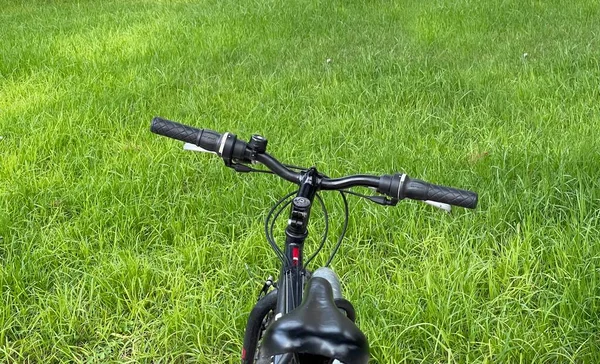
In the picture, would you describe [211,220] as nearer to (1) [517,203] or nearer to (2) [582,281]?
(1) [517,203]

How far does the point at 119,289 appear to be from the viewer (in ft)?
8.08

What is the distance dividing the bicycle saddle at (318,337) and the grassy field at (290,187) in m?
1.26

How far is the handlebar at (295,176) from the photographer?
1.23 metres

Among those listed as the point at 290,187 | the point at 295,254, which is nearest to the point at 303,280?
the point at 295,254

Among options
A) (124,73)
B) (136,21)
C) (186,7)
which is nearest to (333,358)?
(124,73)

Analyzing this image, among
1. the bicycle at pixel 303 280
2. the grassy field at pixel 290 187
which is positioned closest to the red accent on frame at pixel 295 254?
the bicycle at pixel 303 280

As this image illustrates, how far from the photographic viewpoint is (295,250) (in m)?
1.36

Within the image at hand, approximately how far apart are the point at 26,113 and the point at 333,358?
146 inches

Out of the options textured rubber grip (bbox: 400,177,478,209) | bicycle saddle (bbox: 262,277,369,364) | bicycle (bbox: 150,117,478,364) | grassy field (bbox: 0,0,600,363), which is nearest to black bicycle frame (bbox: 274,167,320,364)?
bicycle (bbox: 150,117,478,364)

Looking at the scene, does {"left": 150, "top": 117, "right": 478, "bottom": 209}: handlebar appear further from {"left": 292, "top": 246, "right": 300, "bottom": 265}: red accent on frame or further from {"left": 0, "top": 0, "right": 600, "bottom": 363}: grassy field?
{"left": 0, "top": 0, "right": 600, "bottom": 363}: grassy field

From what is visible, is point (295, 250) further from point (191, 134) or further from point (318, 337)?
point (318, 337)

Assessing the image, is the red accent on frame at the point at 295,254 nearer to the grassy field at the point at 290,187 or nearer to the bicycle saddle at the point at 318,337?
the bicycle saddle at the point at 318,337

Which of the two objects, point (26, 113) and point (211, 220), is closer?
point (211, 220)

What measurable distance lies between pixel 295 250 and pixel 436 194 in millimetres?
355
